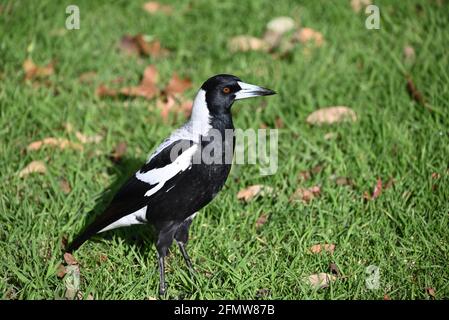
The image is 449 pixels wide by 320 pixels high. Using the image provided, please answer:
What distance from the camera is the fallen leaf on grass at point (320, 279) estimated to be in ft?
10.9

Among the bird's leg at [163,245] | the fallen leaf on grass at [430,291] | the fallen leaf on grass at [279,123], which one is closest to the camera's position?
the fallen leaf on grass at [430,291]

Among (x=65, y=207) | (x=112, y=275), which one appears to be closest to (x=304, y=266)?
(x=112, y=275)

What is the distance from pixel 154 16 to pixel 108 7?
1.45ft

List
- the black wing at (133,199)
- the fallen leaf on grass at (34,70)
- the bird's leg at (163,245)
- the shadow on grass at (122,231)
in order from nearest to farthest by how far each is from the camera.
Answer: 1. the bird's leg at (163,245)
2. the black wing at (133,199)
3. the shadow on grass at (122,231)
4. the fallen leaf on grass at (34,70)

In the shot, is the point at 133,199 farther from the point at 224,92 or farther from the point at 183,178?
the point at 224,92

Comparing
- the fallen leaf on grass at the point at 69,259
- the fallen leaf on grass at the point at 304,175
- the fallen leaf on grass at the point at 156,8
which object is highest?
the fallen leaf on grass at the point at 156,8

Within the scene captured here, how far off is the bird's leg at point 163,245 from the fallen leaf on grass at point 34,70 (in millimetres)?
2364

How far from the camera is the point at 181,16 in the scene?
6238mm

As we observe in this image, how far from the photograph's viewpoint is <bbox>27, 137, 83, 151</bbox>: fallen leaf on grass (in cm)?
456

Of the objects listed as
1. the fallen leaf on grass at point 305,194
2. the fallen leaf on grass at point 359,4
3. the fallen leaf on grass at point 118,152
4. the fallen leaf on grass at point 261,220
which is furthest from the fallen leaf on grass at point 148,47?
the fallen leaf on grass at point 261,220

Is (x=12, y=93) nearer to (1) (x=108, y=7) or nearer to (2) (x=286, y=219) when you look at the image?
(1) (x=108, y=7)

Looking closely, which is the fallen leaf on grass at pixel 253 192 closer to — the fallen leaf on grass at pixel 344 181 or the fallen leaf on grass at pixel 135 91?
the fallen leaf on grass at pixel 344 181

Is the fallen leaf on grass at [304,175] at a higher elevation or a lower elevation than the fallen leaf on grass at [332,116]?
lower
